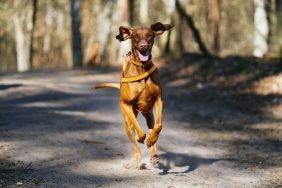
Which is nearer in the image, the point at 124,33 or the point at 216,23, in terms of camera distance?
the point at 124,33

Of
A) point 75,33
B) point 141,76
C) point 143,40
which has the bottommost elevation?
point 75,33

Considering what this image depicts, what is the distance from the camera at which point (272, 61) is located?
18.0 m

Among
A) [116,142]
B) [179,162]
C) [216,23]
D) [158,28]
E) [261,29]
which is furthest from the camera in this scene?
[216,23]

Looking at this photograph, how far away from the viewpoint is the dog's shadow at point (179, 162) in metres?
8.05

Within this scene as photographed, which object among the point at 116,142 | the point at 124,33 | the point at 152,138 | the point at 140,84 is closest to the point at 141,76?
the point at 140,84

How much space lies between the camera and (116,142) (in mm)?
9703

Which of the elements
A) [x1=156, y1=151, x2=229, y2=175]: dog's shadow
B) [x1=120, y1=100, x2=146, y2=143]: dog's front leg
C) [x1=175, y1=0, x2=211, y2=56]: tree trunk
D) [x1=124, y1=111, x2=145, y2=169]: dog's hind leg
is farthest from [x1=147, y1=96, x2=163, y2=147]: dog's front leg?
[x1=175, y1=0, x2=211, y2=56]: tree trunk

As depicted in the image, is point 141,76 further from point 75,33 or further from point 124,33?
point 75,33

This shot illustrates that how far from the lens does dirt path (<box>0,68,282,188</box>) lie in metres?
7.28

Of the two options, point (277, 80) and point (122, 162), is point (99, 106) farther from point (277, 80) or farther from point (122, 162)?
point (122, 162)

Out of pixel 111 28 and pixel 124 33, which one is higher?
pixel 124 33

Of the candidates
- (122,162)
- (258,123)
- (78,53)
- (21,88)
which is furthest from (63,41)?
Answer: (122,162)

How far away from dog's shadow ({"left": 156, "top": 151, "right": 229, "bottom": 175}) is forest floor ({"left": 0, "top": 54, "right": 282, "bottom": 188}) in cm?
1

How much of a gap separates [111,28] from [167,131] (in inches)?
909
